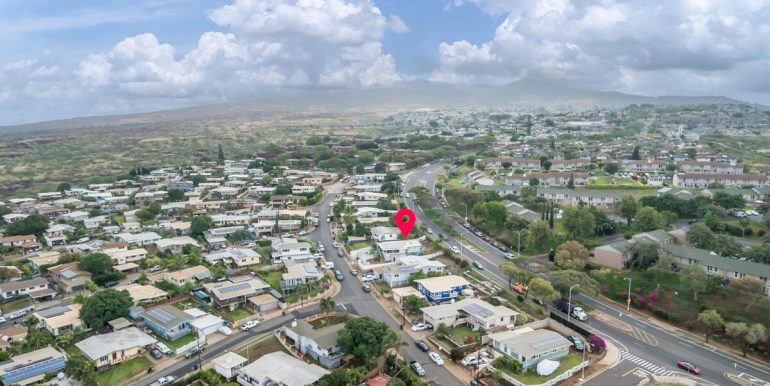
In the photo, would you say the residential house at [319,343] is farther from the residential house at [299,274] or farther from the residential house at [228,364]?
the residential house at [299,274]

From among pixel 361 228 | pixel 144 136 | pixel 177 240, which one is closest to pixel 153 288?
pixel 177 240

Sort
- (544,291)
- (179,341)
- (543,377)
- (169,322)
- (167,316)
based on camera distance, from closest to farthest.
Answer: (543,377), (179,341), (169,322), (167,316), (544,291)

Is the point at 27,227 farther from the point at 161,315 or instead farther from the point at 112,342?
the point at 112,342

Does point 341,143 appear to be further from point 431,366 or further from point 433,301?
point 431,366

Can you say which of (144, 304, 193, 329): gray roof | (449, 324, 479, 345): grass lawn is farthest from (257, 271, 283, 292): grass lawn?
(449, 324, 479, 345): grass lawn

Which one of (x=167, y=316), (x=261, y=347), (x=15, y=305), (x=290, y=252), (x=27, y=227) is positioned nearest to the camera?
(x=261, y=347)

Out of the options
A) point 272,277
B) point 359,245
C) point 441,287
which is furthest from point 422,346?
point 359,245
